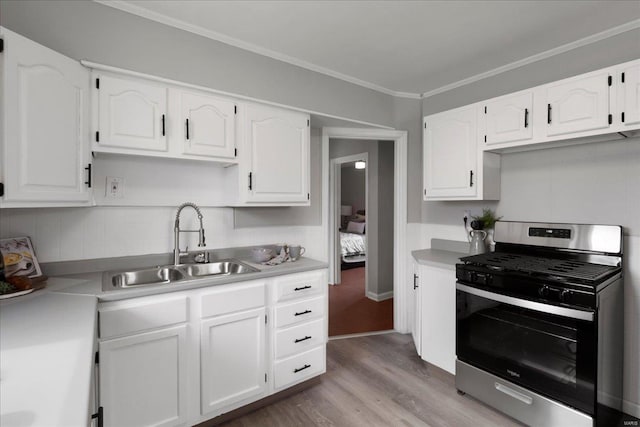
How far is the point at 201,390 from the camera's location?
1822 millimetres

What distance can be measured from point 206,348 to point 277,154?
135 cm

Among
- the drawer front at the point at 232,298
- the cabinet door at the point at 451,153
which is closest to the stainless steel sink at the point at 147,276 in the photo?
the drawer front at the point at 232,298

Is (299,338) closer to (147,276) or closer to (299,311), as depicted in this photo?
(299,311)

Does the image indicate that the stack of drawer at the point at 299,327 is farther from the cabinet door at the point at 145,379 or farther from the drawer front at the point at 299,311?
the cabinet door at the point at 145,379

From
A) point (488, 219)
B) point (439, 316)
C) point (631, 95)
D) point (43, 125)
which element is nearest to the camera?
point (43, 125)

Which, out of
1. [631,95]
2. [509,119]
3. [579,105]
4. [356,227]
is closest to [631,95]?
[631,95]

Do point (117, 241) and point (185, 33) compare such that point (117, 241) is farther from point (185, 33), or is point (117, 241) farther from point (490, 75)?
point (490, 75)

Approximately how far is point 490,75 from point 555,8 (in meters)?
0.87

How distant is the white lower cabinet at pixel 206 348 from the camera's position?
1579mm

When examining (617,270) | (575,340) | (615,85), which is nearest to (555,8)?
(615,85)

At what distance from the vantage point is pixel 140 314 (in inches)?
63.9

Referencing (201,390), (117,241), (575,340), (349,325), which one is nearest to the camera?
(575,340)

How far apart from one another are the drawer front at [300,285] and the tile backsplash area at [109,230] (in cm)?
58

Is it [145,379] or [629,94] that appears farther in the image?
[629,94]
